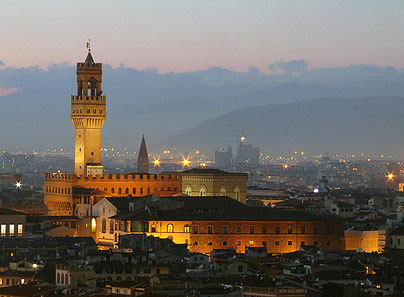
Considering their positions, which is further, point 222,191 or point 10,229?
point 222,191

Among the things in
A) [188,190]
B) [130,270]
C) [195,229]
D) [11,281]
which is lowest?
[11,281]

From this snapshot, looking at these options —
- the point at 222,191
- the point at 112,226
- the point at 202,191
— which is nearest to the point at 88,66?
the point at 202,191

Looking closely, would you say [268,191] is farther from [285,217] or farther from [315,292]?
[315,292]

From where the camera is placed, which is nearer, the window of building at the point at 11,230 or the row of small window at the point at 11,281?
the row of small window at the point at 11,281

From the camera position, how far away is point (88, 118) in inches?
4368

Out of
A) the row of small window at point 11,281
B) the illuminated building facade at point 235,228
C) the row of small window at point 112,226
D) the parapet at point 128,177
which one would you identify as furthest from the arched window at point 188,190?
the row of small window at point 11,281

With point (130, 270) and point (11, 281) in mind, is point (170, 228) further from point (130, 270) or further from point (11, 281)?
point (11, 281)

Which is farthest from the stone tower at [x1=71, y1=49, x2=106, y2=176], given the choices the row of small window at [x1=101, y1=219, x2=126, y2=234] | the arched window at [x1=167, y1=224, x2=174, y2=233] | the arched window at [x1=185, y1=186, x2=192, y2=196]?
the arched window at [x1=167, y1=224, x2=174, y2=233]

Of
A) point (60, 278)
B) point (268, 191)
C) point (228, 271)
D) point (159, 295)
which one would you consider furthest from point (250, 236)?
point (268, 191)

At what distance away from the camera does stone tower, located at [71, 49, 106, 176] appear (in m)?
109

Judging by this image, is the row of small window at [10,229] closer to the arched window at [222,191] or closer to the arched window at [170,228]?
the arched window at [170,228]

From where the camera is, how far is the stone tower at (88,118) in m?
109

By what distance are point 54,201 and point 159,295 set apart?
49.7 m

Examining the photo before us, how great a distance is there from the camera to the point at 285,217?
88.2m
